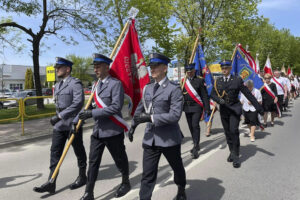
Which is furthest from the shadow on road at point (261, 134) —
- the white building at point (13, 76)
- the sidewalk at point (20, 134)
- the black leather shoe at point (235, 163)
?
the white building at point (13, 76)

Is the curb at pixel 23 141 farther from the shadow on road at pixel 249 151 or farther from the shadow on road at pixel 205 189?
the shadow on road at pixel 249 151

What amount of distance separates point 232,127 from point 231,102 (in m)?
0.49

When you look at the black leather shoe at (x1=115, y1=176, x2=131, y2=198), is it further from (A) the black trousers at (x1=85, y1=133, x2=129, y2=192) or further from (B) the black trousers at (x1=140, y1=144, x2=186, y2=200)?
(B) the black trousers at (x1=140, y1=144, x2=186, y2=200)

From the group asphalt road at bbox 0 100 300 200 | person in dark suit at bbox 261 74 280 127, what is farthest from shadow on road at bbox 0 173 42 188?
person in dark suit at bbox 261 74 280 127

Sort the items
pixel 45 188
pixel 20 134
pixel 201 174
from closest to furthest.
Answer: pixel 45 188 → pixel 201 174 → pixel 20 134

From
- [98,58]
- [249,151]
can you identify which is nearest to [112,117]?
[98,58]

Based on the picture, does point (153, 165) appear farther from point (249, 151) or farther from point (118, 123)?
point (249, 151)

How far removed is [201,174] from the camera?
4.44 metres

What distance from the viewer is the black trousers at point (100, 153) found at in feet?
11.0

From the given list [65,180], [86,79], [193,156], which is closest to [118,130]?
[65,180]

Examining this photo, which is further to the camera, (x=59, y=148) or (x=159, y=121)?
(x=59, y=148)

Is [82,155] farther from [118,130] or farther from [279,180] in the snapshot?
[279,180]

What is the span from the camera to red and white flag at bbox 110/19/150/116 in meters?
3.91

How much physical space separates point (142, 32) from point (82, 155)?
15575 mm
